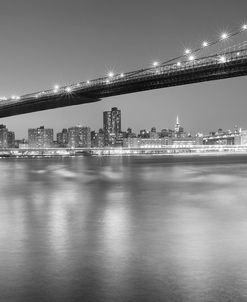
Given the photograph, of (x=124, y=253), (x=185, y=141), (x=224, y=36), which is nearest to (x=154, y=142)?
(x=185, y=141)

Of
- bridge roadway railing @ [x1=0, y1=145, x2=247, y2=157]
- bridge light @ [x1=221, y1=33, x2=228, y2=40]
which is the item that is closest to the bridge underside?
bridge light @ [x1=221, y1=33, x2=228, y2=40]

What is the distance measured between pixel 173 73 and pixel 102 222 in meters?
34.2

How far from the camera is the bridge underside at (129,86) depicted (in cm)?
4038

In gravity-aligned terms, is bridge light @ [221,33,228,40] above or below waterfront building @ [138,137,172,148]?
above

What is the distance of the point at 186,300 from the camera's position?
496cm

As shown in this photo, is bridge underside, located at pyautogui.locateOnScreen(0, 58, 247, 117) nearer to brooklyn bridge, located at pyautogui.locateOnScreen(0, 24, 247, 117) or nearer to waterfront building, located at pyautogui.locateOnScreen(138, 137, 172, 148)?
brooklyn bridge, located at pyautogui.locateOnScreen(0, 24, 247, 117)

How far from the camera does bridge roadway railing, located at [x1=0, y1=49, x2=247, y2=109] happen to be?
3931 cm

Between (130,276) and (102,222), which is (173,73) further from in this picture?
(130,276)

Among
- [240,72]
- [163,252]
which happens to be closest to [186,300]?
[163,252]

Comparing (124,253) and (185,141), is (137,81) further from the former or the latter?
(185,141)

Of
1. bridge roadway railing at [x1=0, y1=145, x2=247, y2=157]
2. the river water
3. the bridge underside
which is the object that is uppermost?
the bridge underside

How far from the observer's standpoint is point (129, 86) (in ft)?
160

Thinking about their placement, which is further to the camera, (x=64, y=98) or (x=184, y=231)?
(x=64, y=98)

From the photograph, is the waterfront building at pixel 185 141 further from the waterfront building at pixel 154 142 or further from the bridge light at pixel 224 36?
the bridge light at pixel 224 36
